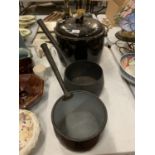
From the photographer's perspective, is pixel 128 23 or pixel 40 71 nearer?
pixel 40 71

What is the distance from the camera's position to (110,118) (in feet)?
2.23

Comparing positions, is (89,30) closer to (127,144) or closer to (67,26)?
(67,26)

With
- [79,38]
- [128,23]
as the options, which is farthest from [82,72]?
[128,23]

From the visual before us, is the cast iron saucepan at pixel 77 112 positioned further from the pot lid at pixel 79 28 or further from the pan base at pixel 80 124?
the pot lid at pixel 79 28

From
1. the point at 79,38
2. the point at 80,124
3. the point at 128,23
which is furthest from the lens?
the point at 128,23

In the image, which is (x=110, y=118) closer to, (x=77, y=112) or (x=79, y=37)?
(x=77, y=112)

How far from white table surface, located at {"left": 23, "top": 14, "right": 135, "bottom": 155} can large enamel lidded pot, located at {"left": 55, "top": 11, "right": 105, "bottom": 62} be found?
113 mm

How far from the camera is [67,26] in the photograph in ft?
2.70

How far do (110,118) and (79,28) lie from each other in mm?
345

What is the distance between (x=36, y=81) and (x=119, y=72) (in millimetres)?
337

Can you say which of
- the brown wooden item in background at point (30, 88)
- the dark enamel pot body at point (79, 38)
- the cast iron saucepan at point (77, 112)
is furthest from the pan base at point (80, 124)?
the dark enamel pot body at point (79, 38)

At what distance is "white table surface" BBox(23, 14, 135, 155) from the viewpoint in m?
0.58

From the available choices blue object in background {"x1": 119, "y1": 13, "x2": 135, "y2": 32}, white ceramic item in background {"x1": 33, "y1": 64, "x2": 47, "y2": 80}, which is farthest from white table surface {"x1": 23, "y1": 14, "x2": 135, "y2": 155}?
blue object in background {"x1": 119, "y1": 13, "x2": 135, "y2": 32}

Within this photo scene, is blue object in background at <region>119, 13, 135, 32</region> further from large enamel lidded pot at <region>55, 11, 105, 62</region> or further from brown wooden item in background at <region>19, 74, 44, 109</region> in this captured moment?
brown wooden item in background at <region>19, 74, 44, 109</region>
